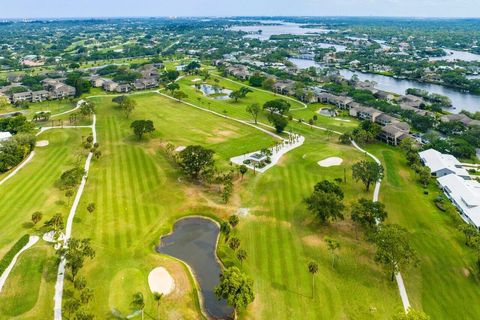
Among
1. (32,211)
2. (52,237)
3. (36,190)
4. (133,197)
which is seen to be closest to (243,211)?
(133,197)

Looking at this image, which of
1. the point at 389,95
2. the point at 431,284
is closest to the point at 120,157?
the point at 431,284

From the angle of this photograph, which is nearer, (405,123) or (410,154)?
(410,154)

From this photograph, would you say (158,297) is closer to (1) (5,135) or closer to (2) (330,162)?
(2) (330,162)

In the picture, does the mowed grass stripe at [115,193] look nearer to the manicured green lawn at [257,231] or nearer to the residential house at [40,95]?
the manicured green lawn at [257,231]

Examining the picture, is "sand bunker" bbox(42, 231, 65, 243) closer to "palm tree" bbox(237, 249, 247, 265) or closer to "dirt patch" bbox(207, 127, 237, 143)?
"palm tree" bbox(237, 249, 247, 265)

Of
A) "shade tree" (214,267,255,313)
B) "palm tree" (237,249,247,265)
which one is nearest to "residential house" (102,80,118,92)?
"palm tree" (237,249,247,265)

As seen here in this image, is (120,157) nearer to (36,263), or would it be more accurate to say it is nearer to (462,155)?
(36,263)

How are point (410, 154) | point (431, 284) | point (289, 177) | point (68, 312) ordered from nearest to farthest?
point (68, 312)
point (431, 284)
point (289, 177)
point (410, 154)

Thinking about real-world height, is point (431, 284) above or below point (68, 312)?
below
